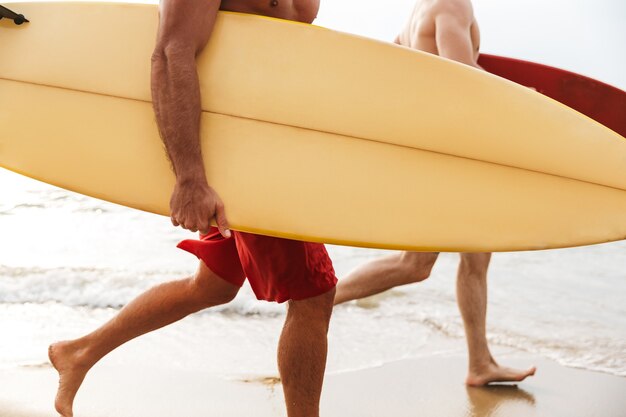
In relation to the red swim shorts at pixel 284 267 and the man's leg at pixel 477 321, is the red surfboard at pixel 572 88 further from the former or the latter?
the red swim shorts at pixel 284 267

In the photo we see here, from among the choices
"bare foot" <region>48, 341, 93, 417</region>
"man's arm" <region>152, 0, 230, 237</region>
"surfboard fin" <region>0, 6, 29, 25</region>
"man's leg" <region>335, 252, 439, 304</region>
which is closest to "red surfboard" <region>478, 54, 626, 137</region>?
"man's leg" <region>335, 252, 439, 304</region>

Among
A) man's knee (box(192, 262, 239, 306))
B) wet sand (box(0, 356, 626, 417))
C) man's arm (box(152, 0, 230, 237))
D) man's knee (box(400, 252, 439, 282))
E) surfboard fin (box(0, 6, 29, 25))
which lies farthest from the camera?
man's knee (box(400, 252, 439, 282))

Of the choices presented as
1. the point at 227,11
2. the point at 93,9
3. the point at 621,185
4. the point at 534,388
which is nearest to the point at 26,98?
the point at 93,9

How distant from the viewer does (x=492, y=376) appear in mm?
2785

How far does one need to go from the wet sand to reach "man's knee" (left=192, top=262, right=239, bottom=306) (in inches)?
18.5

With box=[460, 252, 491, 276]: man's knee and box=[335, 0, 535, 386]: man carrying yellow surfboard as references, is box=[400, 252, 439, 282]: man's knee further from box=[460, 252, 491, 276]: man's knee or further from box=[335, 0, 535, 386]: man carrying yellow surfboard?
box=[460, 252, 491, 276]: man's knee

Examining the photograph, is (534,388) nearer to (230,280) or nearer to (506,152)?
(506,152)

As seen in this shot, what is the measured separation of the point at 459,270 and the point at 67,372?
135 cm

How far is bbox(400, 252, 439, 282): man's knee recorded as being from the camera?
289 cm

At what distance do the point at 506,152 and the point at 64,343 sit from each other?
4.51 ft

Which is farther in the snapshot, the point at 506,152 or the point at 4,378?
the point at 4,378

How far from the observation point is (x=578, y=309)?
4.25 meters

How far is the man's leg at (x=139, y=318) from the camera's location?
2.18 meters

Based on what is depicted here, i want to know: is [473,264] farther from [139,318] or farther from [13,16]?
[13,16]
